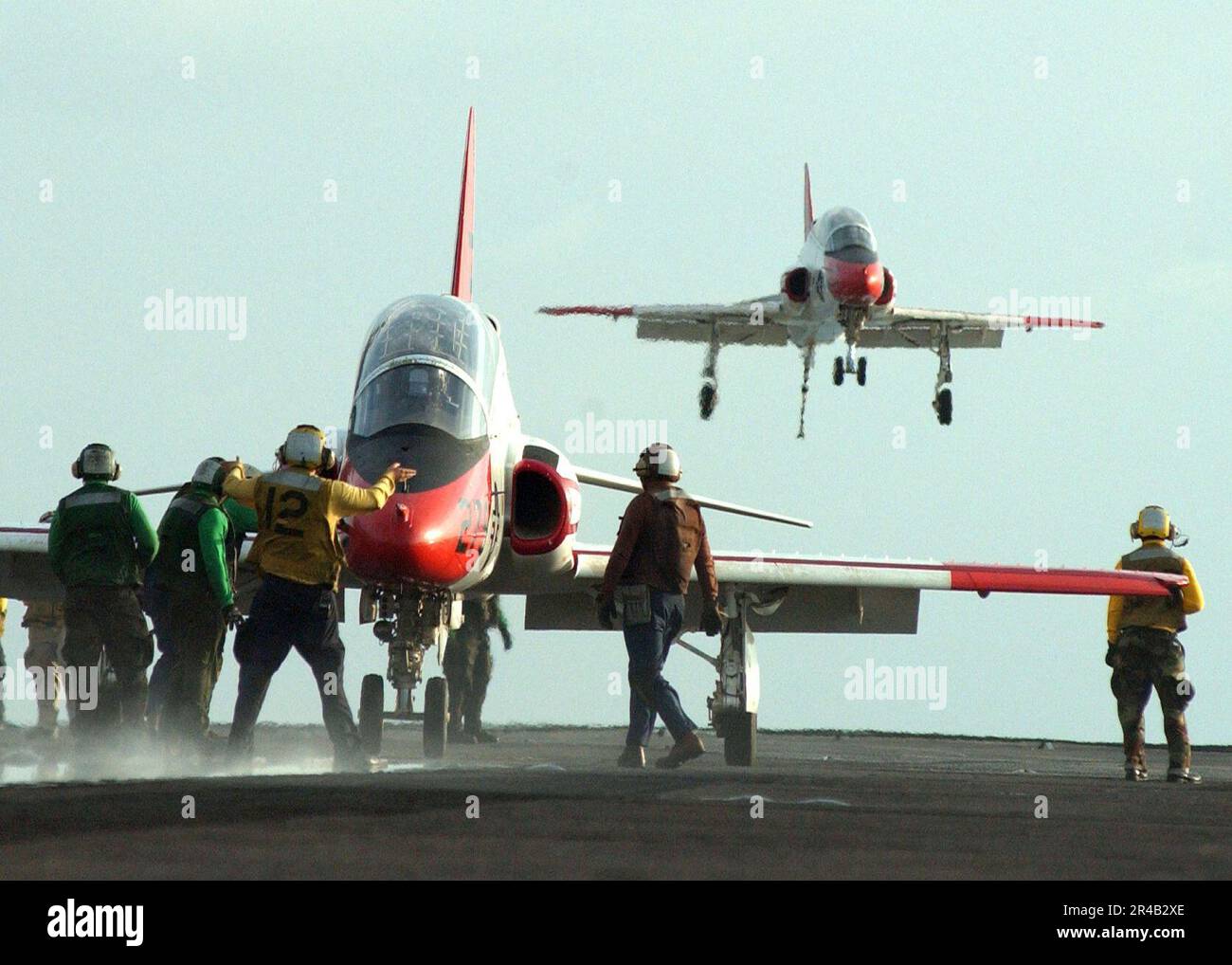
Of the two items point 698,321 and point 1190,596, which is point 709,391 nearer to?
point 698,321

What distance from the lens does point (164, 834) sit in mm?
5605

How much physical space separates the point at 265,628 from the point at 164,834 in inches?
203

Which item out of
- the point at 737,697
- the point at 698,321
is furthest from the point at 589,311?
the point at 737,697

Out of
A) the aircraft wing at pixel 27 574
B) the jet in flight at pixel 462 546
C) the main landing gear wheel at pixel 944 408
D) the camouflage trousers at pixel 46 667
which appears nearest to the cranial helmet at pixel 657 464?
the jet in flight at pixel 462 546

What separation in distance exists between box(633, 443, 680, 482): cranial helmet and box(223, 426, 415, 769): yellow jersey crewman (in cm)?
251

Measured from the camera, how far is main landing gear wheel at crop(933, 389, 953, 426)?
40.1 meters

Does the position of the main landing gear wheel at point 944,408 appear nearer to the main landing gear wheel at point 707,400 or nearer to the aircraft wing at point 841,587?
the main landing gear wheel at point 707,400

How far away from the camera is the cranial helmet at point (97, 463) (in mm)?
12141

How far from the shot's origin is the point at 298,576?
1073 centimetres

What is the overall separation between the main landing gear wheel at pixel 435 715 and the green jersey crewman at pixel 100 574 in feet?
7.87

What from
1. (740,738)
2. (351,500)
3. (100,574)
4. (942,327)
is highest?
(942,327)

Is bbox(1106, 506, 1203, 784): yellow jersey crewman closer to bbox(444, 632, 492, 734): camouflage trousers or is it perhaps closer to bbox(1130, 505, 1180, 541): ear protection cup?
bbox(1130, 505, 1180, 541): ear protection cup

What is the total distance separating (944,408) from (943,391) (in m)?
0.57
